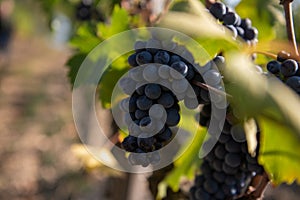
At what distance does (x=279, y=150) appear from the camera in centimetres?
68

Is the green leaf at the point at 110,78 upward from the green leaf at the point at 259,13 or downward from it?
downward

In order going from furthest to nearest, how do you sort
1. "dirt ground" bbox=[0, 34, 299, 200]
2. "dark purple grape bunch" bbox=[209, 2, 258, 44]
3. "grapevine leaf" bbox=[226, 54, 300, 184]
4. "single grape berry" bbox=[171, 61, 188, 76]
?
"dirt ground" bbox=[0, 34, 299, 200]
"dark purple grape bunch" bbox=[209, 2, 258, 44]
"single grape berry" bbox=[171, 61, 188, 76]
"grapevine leaf" bbox=[226, 54, 300, 184]

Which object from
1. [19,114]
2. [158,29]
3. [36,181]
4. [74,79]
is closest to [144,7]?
[74,79]

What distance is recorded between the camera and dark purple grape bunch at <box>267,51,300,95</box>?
0.72 meters

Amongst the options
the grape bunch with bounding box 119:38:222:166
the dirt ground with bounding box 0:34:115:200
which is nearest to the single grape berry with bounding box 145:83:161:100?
the grape bunch with bounding box 119:38:222:166

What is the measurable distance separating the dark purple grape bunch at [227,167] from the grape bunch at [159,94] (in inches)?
2.8

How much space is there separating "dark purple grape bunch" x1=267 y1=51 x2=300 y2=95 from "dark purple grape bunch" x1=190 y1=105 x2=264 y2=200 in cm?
8

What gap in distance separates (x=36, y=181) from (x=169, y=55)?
3.66 metres

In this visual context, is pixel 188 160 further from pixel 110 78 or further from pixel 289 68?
pixel 289 68

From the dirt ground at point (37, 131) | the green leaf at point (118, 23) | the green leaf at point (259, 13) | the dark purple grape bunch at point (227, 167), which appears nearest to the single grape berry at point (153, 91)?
the dark purple grape bunch at point (227, 167)

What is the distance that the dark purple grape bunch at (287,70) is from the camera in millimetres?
716

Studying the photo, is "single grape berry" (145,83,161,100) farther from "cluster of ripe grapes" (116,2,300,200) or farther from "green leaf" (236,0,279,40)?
"green leaf" (236,0,279,40)

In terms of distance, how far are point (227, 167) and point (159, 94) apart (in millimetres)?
246

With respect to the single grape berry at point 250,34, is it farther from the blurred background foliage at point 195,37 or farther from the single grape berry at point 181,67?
the single grape berry at point 181,67
